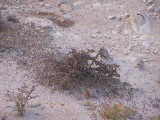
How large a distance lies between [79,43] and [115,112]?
135 inches

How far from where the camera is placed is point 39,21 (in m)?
7.45

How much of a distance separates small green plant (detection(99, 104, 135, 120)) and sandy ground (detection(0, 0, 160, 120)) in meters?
0.15

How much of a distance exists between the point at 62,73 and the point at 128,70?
6.19 feet

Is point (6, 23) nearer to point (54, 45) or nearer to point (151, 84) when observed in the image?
point (54, 45)

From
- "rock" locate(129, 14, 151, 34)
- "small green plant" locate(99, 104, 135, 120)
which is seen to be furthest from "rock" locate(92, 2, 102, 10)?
"small green plant" locate(99, 104, 135, 120)

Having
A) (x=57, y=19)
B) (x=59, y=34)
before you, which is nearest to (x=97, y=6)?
(x=57, y=19)

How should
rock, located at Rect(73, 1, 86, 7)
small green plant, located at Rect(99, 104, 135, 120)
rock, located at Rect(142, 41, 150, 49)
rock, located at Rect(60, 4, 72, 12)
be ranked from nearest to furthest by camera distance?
1. small green plant, located at Rect(99, 104, 135, 120)
2. rock, located at Rect(142, 41, 150, 49)
3. rock, located at Rect(60, 4, 72, 12)
4. rock, located at Rect(73, 1, 86, 7)

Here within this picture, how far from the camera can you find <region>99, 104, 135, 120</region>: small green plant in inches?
139

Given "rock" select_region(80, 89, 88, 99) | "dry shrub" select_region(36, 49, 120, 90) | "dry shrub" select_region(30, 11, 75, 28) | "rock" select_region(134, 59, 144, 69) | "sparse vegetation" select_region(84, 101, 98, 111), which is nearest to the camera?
"sparse vegetation" select_region(84, 101, 98, 111)

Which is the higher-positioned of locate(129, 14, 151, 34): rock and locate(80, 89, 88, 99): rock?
locate(129, 14, 151, 34): rock

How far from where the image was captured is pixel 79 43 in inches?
262

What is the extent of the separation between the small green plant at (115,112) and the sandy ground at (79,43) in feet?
0.51

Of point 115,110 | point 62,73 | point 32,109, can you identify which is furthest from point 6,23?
point 115,110

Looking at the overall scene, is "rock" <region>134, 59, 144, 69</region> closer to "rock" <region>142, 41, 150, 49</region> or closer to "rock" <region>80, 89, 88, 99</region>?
"rock" <region>142, 41, 150, 49</region>
